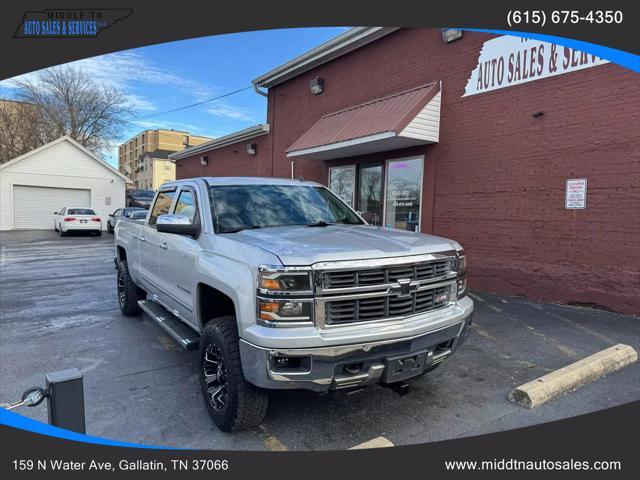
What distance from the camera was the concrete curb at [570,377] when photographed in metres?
3.61

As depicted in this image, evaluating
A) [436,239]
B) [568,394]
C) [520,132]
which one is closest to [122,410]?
[436,239]

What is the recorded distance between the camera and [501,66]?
→ 25.2 ft

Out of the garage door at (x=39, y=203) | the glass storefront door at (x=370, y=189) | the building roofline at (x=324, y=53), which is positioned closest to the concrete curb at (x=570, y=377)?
the glass storefront door at (x=370, y=189)

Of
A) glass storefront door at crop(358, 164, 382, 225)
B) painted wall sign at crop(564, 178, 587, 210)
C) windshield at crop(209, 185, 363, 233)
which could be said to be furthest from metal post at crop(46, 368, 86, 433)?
glass storefront door at crop(358, 164, 382, 225)

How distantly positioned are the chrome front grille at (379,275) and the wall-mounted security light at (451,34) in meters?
6.64

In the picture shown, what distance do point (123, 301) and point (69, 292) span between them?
2764mm

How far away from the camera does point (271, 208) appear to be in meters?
4.14

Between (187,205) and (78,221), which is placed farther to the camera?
(78,221)

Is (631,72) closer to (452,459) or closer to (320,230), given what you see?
(320,230)

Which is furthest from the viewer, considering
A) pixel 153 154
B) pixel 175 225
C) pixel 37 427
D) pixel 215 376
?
pixel 153 154

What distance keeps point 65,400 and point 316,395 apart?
2.13m

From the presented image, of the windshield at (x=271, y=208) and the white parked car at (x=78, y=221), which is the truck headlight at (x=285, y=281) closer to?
the windshield at (x=271, y=208)

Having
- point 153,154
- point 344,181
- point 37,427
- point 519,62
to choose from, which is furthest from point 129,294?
point 153,154

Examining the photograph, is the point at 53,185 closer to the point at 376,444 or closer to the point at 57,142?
the point at 57,142
